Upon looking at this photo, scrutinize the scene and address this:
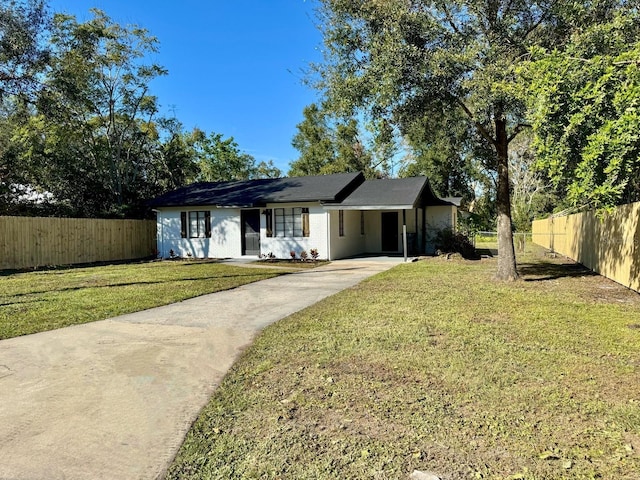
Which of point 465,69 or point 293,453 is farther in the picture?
point 465,69

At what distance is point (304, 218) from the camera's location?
17.1 m

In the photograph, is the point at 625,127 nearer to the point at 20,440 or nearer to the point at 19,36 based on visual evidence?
the point at 20,440

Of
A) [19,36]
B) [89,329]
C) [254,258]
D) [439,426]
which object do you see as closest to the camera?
[439,426]

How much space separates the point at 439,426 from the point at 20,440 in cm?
300

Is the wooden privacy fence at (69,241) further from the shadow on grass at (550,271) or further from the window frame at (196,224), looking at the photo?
the shadow on grass at (550,271)

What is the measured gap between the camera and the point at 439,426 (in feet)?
10.2

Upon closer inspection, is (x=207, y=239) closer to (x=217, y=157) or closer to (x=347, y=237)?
(x=347, y=237)

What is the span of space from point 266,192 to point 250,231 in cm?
188

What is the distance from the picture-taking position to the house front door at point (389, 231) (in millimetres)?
19656

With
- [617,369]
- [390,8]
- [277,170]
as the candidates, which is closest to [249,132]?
[277,170]

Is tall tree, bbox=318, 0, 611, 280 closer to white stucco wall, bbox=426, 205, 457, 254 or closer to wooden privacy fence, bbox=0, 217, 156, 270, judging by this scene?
white stucco wall, bbox=426, 205, 457, 254

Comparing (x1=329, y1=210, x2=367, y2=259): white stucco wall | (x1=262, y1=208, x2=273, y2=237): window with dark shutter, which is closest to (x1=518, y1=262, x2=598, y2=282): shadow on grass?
(x1=329, y1=210, x2=367, y2=259): white stucco wall

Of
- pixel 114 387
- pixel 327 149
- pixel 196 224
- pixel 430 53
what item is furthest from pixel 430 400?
pixel 327 149

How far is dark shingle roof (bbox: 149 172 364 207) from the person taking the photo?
17.1 m
